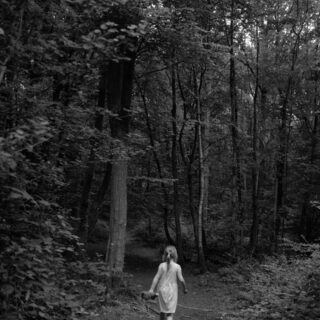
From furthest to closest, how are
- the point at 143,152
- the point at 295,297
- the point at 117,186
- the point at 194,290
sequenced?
the point at 194,290, the point at 117,186, the point at 143,152, the point at 295,297

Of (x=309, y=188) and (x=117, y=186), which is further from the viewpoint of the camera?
(x=309, y=188)

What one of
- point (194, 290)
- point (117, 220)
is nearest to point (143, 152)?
point (117, 220)

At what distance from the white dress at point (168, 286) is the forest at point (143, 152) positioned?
1.46 m

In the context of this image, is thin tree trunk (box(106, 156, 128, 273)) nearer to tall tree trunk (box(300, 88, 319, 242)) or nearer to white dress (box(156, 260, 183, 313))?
white dress (box(156, 260, 183, 313))

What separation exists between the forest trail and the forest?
90 millimetres

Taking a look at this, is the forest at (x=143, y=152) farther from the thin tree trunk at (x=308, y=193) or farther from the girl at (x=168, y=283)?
the girl at (x=168, y=283)

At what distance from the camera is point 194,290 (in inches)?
635

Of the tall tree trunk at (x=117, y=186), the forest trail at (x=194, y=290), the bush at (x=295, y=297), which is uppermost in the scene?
the tall tree trunk at (x=117, y=186)

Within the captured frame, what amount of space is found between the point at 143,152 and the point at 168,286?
3.81 meters

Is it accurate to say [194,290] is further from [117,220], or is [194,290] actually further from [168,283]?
[168,283]

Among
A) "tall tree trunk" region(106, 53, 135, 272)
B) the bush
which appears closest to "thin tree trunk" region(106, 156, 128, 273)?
"tall tree trunk" region(106, 53, 135, 272)

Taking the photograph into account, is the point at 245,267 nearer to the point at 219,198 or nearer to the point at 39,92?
the point at 219,198

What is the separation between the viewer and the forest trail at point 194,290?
38.9 ft

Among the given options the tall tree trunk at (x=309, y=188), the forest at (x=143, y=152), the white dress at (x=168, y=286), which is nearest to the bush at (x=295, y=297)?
the forest at (x=143, y=152)
